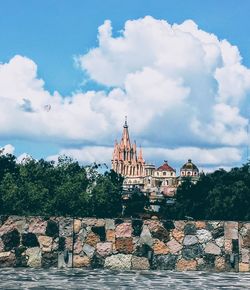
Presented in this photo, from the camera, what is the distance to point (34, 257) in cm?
1410

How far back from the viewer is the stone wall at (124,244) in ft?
46.3

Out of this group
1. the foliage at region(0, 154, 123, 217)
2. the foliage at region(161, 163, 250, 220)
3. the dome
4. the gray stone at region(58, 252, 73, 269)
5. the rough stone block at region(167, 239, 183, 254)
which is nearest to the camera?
the gray stone at region(58, 252, 73, 269)

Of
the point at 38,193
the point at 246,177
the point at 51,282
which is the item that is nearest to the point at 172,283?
the point at 51,282

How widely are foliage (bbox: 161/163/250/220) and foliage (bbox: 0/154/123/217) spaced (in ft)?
37.9

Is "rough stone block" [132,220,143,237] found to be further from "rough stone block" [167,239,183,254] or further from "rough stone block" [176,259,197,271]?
"rough stone block" [176,259,197,271]

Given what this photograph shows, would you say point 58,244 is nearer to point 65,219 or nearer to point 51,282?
point 65,219

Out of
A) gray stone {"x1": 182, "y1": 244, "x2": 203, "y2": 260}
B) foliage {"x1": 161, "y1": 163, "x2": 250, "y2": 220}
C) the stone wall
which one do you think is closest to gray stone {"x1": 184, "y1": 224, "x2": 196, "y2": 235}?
the stone wall

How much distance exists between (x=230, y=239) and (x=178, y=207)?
67242mm

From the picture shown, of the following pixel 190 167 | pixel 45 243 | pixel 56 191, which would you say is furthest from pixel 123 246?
pixel 190 167

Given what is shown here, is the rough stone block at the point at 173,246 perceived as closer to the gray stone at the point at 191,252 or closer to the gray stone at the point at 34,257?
the gray stone at the point at 191,252

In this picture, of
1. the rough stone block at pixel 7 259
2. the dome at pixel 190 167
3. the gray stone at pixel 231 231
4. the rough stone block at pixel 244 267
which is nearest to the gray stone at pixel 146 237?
the gray stone at pixel 231 231

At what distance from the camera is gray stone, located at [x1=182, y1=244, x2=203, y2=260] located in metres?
14.4

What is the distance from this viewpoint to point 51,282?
11.6m

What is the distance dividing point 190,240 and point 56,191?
45818mm
